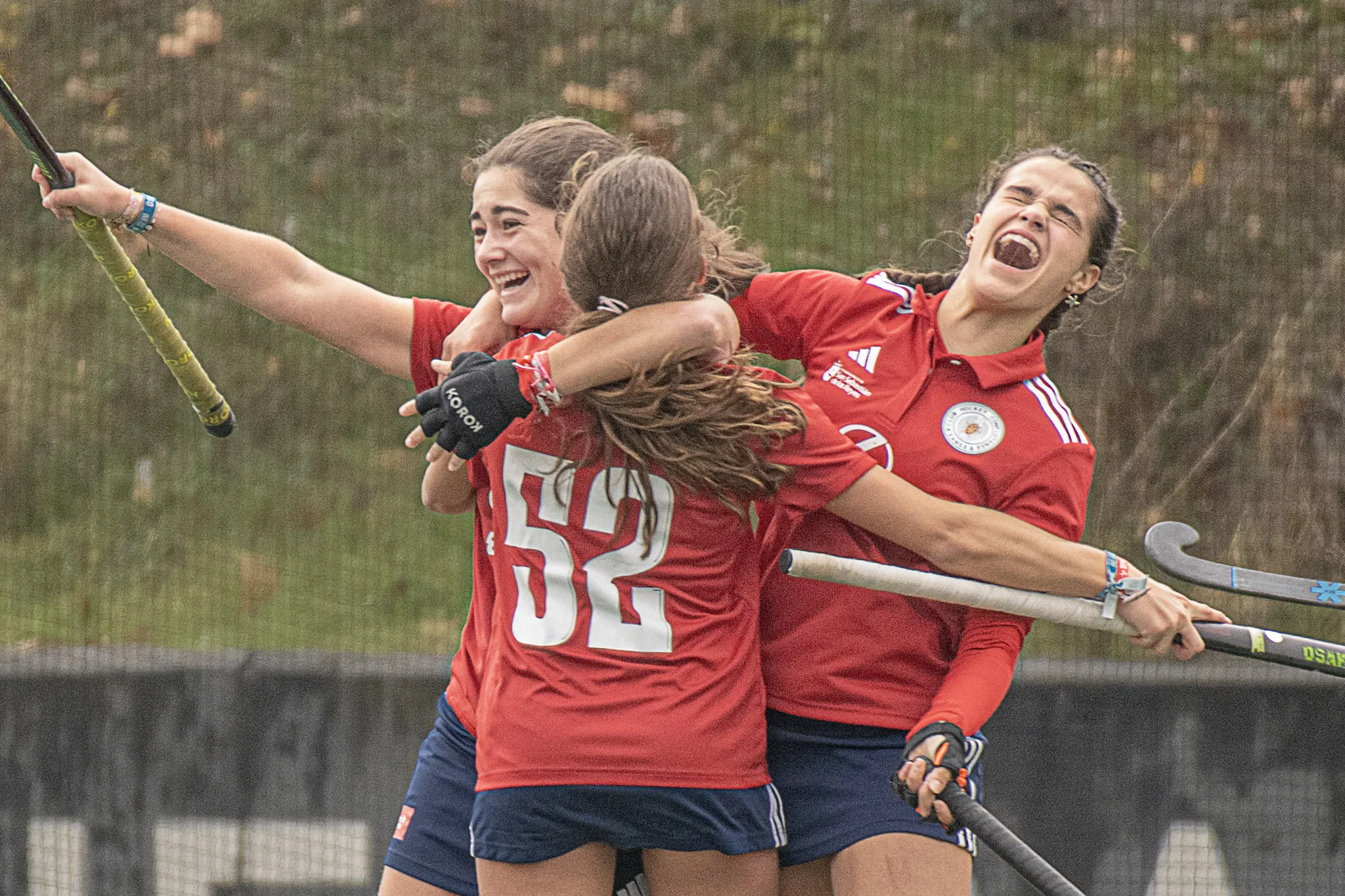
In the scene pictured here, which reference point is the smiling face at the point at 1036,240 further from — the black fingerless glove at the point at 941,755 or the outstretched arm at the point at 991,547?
the black fingerless glove at the point at 941,755

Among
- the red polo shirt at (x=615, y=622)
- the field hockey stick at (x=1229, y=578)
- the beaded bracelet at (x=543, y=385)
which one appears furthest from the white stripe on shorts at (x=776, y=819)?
the field hockey stick at (x=1229, y=578)

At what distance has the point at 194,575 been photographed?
5008mm

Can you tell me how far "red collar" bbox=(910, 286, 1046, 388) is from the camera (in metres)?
2.32

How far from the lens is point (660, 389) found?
6.72 feet

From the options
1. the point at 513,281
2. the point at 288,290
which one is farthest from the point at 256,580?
the point at 513,281

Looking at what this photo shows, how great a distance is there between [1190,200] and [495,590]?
133 inches

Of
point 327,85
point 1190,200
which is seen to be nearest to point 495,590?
point 1190,200

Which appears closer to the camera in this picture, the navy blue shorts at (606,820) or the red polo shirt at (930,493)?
the navy blue shorts at (606,820)

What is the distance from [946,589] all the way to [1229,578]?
0.55 metres

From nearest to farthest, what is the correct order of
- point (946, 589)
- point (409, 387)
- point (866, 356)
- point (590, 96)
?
point (946, 589), point (866, 356), point (409, 387), point (590, 96)

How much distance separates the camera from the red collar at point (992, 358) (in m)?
2.32

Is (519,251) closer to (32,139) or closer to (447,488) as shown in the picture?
(447,488)

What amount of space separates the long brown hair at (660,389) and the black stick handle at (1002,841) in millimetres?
446

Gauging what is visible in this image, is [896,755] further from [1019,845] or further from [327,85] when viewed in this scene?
[327,85]
